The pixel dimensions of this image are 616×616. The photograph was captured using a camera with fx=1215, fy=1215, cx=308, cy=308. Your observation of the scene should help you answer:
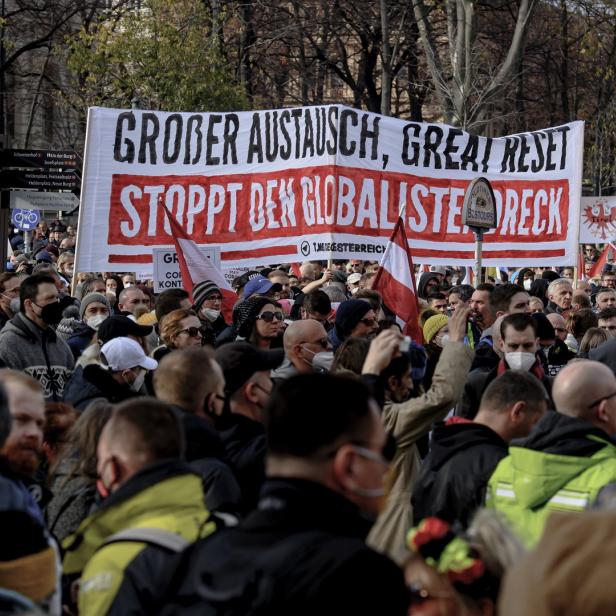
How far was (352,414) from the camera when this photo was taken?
259 centimetres

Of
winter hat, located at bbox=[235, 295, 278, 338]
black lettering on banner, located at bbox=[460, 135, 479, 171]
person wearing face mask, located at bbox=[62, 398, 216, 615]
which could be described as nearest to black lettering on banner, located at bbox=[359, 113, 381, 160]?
black lettering on banner, located at bbox=[460, 135, 479, 171]

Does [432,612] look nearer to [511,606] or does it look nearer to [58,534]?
[511,606]

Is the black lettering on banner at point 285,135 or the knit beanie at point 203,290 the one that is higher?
the black lettering on banner at point 285,135

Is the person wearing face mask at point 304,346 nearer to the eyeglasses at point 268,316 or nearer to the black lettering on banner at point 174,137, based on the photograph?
the eyeglasses at point 268,316

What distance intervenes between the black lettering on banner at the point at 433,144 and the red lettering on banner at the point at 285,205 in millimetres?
173

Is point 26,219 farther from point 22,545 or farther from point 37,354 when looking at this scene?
point 22,545

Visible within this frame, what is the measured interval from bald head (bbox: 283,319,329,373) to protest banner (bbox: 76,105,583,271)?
3.92m

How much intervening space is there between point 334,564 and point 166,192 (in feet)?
27.4

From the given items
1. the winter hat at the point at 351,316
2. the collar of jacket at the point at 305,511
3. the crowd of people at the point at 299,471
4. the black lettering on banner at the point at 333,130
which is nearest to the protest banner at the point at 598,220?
the black lettering on banner at the point at 333,130

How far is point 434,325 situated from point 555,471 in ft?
14.2

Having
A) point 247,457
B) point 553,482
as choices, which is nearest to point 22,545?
point 247,457

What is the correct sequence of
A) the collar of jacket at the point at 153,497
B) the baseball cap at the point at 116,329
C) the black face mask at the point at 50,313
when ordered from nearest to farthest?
1. the collar of jacket at the point at 153,497
2. the baseball cap at the point at 116,329
3. the black face mask at the point at 50,313

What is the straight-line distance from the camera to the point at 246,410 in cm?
478

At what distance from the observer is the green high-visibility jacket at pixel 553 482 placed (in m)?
4.03
